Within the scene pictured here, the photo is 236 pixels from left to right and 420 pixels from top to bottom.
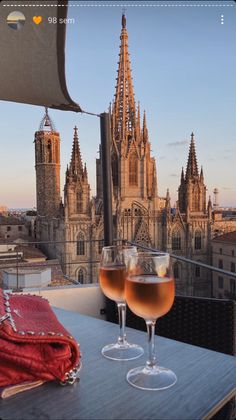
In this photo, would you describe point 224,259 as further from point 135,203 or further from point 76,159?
point 76,159

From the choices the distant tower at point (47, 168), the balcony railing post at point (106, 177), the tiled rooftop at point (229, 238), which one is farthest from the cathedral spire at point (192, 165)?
the balcony railing post at point (106, 177)

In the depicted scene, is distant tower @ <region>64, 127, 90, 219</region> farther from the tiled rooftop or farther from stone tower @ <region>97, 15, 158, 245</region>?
the tiled rooftop

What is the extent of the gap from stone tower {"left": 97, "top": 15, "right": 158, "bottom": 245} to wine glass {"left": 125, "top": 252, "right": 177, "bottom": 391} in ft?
87.1

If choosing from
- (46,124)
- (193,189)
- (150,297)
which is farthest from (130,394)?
(46,124)

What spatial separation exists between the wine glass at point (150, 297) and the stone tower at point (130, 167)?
87.1ft

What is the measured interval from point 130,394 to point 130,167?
94.7ft

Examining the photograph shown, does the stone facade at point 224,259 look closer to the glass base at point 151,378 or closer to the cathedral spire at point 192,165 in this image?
the cathedral spire at point 192,165

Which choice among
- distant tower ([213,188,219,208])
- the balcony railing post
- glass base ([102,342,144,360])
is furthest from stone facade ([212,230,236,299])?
glass base ([102,342,144,360])

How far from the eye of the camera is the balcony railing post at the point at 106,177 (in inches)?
67.4

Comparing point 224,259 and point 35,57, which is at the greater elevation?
point 35,57

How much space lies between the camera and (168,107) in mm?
20641

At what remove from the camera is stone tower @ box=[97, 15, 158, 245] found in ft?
92.5

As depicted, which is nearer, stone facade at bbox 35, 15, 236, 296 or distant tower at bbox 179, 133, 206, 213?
stone facade at bbox 35, 15, 236, 296

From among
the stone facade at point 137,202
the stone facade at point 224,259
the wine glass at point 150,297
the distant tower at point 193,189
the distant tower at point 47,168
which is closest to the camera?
the wine glass at point 150,297
